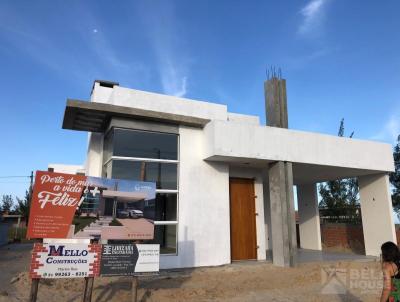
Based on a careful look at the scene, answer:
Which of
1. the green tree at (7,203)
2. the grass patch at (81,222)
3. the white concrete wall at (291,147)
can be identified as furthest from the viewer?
the green tree at (7,203)

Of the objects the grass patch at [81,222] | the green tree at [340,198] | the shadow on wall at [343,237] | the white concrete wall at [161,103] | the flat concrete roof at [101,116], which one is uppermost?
the white concrete wall at [161,103]

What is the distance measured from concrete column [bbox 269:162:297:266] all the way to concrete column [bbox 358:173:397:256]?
4.76m

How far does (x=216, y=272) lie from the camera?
358 inches

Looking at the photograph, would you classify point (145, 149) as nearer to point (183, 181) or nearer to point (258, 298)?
point (183, 181)

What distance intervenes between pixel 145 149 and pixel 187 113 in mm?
2265

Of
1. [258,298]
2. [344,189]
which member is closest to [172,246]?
[258,298]

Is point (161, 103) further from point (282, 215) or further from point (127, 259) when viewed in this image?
point (127, 259)

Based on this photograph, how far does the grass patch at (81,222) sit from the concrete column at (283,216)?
255 inches

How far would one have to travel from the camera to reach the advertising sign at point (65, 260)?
5.16 m

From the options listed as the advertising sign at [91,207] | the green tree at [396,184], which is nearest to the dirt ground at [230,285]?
the advertising sign at [91,207]

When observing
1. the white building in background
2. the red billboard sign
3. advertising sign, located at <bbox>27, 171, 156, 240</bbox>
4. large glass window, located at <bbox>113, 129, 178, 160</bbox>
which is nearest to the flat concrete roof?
the white building in background

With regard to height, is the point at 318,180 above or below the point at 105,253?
above

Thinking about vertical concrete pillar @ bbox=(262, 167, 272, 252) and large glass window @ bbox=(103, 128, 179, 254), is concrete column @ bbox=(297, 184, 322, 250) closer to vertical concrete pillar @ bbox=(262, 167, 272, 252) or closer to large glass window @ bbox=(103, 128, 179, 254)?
vertical concrete pillar @ bbox=(262, 167, 272, 252)

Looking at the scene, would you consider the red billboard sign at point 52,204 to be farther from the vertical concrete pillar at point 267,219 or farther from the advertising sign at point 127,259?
the vertical concrete pillar at point 267,219
